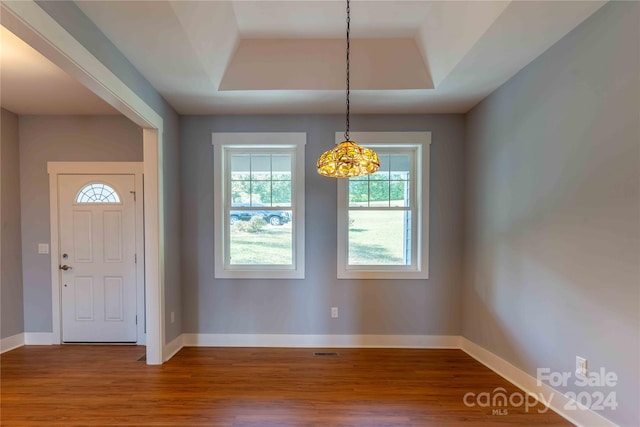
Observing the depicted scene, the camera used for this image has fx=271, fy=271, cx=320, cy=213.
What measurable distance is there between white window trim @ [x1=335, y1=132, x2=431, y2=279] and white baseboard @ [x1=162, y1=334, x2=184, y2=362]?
6.38 feet

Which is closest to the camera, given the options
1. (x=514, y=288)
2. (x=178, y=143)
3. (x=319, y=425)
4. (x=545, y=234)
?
(x=319, y=425)

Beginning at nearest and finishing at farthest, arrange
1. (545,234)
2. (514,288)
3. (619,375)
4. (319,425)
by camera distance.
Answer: (619,375), (319,425), (545,234), (514,288)

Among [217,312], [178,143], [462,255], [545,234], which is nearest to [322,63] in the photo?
[178,143]

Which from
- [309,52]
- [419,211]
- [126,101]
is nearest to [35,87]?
[126,101]

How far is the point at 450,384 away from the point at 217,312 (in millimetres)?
2496

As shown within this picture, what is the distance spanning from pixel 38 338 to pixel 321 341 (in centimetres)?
332

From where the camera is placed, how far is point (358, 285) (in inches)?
124

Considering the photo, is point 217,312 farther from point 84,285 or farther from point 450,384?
point 450,384

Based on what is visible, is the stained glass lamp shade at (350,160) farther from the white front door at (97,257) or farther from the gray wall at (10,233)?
the gray wall at (10,233)

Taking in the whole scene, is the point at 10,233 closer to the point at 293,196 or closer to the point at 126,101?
the point at 126,101

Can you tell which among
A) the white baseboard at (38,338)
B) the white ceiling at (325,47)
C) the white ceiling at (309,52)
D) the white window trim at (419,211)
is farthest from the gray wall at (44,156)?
the white window trim at (419,211)

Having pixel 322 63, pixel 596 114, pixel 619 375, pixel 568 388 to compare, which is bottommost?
pixel 568 388

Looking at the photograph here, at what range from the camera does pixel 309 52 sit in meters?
2.45

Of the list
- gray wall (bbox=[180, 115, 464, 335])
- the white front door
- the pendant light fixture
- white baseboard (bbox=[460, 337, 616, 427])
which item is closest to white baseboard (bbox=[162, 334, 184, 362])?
gray wall (bbox=[180, 115, 464, 335])
